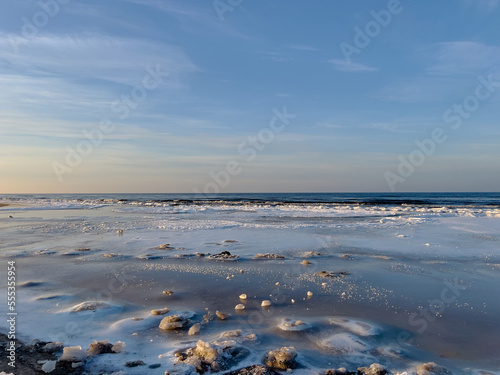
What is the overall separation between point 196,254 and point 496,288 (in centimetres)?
712

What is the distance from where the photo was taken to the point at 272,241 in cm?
1217

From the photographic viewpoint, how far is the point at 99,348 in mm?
3838

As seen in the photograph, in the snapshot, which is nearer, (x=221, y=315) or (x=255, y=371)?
(x=255, y=371)

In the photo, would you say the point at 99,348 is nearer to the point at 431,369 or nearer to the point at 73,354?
the point at 73,354

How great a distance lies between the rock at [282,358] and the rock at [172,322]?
1.45 metres

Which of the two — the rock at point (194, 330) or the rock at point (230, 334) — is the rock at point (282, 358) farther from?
the rock at point (194, 330)

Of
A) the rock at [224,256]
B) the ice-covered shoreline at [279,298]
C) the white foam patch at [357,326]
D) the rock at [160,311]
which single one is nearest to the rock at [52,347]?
the ice-covered shoreline at [279,298]

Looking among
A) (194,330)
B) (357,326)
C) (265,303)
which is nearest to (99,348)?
(194,330)

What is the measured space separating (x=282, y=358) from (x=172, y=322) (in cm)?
174

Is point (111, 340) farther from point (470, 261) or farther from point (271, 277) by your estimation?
point (470, 261)

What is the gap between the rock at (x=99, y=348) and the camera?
3.79 metres

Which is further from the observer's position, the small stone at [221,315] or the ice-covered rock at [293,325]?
the small stone at [221,315]

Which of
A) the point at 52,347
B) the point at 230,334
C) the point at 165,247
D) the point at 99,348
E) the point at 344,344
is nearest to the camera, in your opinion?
the point at 99,348

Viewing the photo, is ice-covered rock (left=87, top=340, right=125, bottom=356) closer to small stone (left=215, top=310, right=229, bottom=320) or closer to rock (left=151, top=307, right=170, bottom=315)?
rock (left=151, top=307, right=170, bottom=315)
